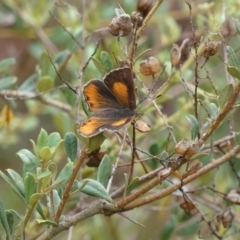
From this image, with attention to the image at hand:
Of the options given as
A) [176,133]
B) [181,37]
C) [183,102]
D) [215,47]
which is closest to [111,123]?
[215,47]

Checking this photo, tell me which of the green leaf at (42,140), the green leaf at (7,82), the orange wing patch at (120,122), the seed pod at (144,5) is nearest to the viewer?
the orange wing patch at (120,122)

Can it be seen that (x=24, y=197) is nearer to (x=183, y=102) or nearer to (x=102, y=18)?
(x=183, y=102)

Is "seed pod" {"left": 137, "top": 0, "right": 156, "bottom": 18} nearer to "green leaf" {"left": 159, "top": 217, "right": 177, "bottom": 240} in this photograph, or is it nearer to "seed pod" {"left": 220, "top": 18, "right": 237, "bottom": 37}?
"seed pod" {"left": 220, "top": 18, "right": 237, "bottom": 37}

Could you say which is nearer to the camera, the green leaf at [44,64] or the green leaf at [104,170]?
the green leaf at [104,170]

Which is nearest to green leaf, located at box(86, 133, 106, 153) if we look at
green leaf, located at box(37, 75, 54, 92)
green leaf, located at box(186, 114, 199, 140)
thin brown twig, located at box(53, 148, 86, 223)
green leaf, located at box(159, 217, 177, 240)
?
thin brown twig, located at box(53, 148, 86, 223)

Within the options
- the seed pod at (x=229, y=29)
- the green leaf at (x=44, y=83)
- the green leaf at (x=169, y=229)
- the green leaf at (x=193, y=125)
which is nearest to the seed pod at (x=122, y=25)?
the green leaf at (x=193, y=125)

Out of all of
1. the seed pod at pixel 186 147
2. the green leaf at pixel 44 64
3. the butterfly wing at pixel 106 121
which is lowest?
the seed pod at pixel 186 147

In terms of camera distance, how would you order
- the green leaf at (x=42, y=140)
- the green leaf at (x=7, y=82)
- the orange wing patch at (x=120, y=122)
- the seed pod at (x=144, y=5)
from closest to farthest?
the orange wing patch at (x=120, y=122) → the green leaf at (x=42, y=140) → the seed pod at (x=144, y=5) → the green leaf at (x=7, y=82)

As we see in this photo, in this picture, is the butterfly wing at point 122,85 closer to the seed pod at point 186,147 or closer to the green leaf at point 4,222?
the seed pod at point 186,147
